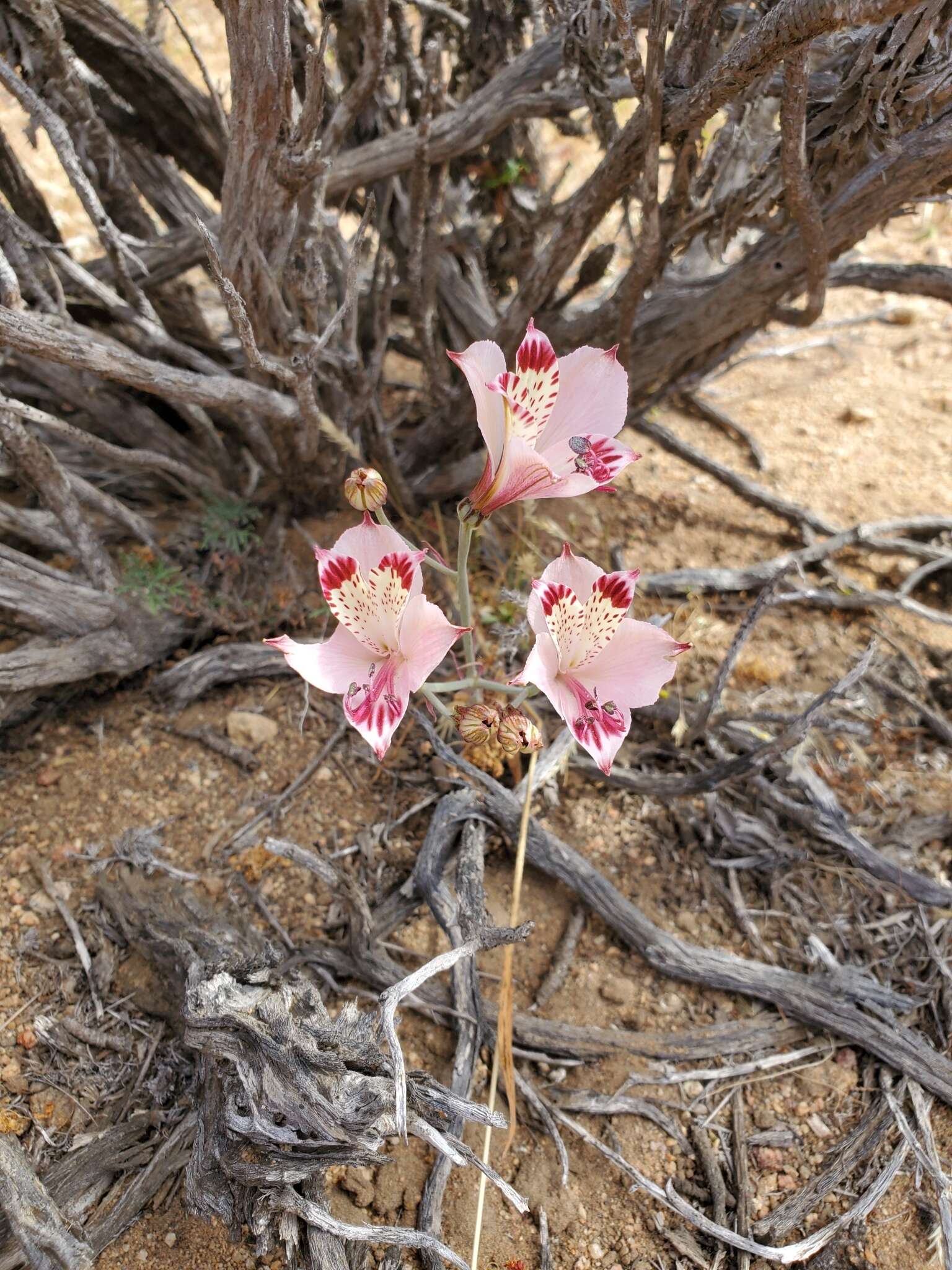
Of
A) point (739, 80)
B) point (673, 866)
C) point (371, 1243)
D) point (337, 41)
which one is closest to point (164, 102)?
point (337, 41)

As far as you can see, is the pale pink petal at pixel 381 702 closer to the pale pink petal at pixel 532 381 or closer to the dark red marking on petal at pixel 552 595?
the dark red marking on petal at pixel 552 595

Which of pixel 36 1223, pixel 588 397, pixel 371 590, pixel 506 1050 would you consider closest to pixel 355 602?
pixel 371 590

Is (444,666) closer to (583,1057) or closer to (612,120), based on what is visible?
(583,1057)

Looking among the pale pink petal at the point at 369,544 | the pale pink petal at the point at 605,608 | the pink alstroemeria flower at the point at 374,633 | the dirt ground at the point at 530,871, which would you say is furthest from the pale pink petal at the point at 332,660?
the dirt ground at the point at 530,871

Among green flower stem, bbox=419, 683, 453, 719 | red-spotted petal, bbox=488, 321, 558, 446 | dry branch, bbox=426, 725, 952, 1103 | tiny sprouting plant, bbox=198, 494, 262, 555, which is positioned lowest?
dry branch, bbox=426, 725, 952, 1103

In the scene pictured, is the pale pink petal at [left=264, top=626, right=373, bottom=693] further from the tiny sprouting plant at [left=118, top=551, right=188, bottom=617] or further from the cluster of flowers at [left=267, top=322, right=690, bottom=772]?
the tiny sprouting plant at [left=118, top=551, right=188, bottom=617]

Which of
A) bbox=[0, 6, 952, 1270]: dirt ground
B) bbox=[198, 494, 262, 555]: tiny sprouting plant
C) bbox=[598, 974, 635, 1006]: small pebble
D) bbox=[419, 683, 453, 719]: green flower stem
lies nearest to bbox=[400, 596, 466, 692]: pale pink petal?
bbox=[419, 683, 453, 719]: green flower stem

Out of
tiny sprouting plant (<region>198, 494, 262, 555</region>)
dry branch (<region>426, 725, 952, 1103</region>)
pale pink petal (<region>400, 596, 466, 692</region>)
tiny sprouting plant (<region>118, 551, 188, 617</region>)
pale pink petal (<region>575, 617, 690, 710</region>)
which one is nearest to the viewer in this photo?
pale pink petal (<region>400, 596, 466, 692</region>)
